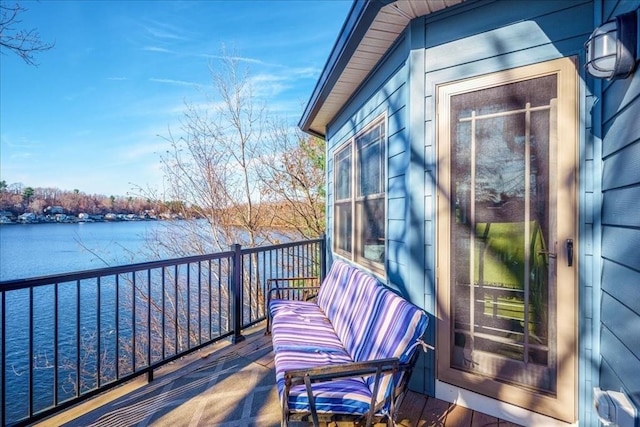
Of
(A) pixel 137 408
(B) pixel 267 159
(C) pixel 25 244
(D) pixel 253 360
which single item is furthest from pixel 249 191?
(C) pixel 25 244

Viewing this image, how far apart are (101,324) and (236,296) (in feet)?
11.2

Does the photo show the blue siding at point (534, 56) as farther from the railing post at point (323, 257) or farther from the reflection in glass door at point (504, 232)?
the railing post at point (323, 257)

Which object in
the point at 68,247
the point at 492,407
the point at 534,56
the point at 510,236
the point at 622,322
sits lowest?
the point at 492,407

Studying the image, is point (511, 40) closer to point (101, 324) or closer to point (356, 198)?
point (356, 198)

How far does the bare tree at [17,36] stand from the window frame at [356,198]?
9.71 ft

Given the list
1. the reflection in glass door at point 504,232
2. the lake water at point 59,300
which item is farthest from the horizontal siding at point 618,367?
the lake water at point 59,300

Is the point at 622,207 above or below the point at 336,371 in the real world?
above

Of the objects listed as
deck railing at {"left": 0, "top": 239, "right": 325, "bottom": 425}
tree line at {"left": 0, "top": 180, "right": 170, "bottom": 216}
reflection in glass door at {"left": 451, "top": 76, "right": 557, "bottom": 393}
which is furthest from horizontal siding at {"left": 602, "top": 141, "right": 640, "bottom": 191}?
tree line at {"left": 0, "top": 180, "right": 170, "bottom": 216}

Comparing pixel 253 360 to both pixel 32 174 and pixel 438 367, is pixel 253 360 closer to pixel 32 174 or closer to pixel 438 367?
pixel 438 367

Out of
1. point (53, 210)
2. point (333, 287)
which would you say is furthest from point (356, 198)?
point (53, 210)

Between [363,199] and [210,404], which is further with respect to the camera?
[363,199]

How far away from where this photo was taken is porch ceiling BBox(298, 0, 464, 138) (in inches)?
80.7

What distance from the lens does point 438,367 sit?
2.14 metres

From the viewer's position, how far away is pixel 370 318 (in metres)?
2.09
